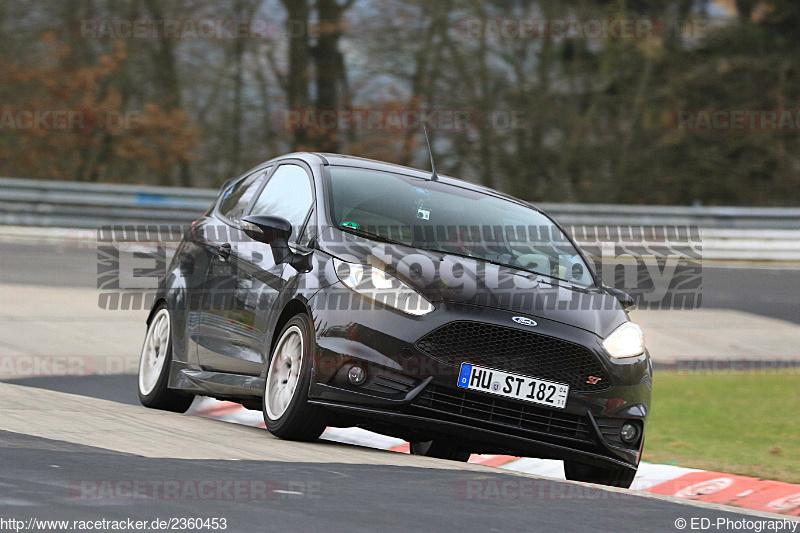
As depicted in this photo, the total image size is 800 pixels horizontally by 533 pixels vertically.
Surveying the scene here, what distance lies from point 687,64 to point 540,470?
70.7ft

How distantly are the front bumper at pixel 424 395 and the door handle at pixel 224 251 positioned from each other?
4.75 feet

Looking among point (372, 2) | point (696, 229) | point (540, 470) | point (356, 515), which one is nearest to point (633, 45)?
point (372, 2)

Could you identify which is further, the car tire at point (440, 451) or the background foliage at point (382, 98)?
the background foliage at point (382, 98)

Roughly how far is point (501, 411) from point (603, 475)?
869 millimetres

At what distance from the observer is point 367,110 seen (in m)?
25.5

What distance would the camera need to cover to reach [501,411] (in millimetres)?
6023

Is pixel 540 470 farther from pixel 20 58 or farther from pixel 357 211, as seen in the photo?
pixel 20 58

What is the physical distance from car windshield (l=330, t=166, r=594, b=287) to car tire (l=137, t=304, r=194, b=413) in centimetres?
178

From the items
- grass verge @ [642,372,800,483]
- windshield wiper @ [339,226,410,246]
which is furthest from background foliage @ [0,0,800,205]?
windshield wiper @ [339,226,410,246]

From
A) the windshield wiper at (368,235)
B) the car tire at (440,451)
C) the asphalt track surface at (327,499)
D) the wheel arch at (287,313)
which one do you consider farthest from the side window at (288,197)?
the asphalt track surface at (327,499)

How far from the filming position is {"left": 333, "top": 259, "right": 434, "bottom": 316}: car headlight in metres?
5.99

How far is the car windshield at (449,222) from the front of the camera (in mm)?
6789

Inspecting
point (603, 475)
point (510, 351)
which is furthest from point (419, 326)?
point (603, 475)

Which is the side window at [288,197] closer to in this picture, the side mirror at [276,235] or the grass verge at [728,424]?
the side mirror at [276,235]
